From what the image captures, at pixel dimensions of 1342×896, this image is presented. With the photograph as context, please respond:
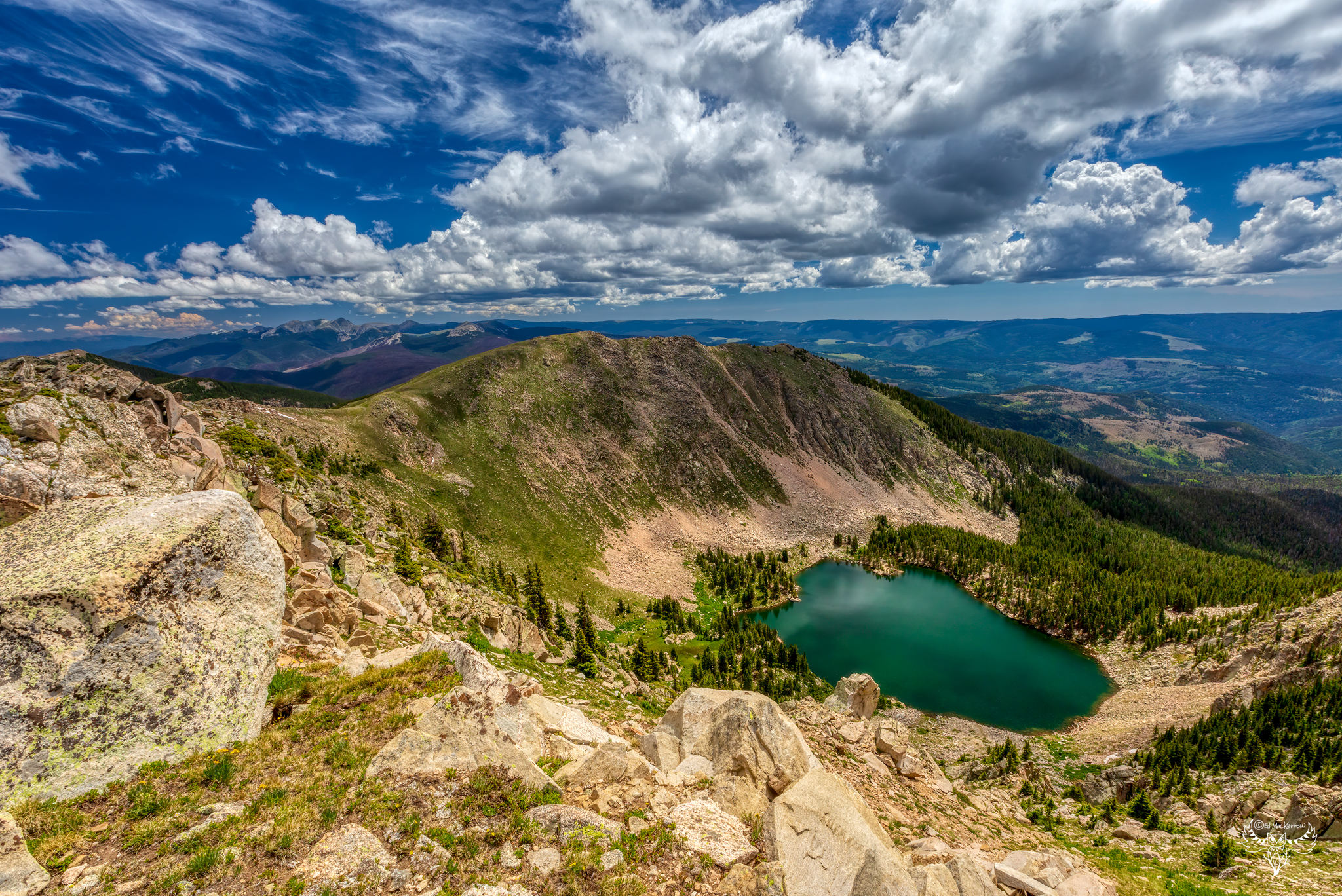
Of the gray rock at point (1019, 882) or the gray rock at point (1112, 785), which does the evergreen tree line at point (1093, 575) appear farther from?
the gray rock at point (1019, 882)

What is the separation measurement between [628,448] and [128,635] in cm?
8647

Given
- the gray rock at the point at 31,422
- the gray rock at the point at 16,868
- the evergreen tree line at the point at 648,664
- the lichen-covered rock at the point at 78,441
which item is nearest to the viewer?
the gray rock at the point at 16,868

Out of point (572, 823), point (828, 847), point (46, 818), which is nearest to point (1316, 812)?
point (828, 847)

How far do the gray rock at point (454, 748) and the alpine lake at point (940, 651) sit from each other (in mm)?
49865

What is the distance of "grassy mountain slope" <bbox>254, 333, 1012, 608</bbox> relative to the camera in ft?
230

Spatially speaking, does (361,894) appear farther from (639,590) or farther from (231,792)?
(639,590)

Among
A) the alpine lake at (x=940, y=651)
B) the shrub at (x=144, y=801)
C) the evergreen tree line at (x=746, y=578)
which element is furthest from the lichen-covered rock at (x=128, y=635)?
the evergreen tree line at (x=746, y=578)

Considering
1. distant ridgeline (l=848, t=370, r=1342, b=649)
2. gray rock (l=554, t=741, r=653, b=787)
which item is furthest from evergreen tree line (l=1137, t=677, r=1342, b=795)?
gray rock (l=554, t=741, r=653, b=787)

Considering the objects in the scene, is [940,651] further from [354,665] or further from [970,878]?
[354,665]

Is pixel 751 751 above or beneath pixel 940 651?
above

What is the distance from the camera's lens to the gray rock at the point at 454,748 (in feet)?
38.6

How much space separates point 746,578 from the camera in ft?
248

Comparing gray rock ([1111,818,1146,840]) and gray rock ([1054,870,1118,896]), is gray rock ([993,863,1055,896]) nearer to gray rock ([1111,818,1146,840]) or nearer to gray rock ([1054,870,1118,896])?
gray rock ([1054,870,1118,896])

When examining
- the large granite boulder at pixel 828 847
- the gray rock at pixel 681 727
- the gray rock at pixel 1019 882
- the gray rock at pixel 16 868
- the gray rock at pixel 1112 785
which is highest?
the gray rock at pixel 16 868
